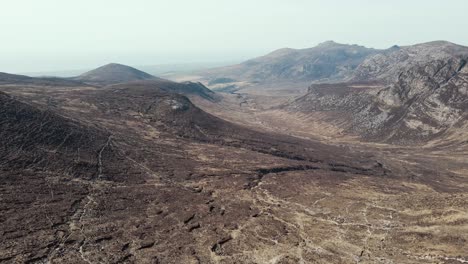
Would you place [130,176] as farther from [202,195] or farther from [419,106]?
[419,106]

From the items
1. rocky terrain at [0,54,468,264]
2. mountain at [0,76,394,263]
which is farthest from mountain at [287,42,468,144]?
mountain at [0,76,394,263]

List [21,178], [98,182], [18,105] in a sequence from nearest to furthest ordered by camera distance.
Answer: [21,178] → [98,182] → [18,105]

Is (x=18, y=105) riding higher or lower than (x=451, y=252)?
higher

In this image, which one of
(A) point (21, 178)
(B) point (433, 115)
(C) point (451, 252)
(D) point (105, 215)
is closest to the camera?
(C) point (451, 252)

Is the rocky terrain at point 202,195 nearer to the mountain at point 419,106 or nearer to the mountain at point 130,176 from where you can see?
the mountain at point 130,176

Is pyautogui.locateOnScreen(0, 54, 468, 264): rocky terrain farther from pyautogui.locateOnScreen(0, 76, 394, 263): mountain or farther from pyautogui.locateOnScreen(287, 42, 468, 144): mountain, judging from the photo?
pyautogui.locateOnScreen(287, 42, 468, 144): mountain

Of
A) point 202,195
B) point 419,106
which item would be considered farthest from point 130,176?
point 419,106

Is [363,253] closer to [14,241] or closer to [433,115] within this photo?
[14,241]

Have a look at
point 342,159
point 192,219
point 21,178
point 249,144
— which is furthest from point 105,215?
point 342,159
